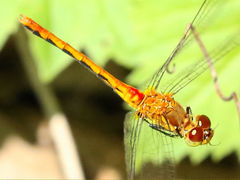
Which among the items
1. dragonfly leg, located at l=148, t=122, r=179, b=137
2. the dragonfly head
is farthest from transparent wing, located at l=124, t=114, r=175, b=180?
the dragonfly head

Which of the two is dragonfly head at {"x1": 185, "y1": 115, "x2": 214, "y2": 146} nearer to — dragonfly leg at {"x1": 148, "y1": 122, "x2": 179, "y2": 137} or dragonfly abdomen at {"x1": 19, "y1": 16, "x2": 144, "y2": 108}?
dragonfly leg at {"x1": 148, "y1": 122, "x2": 179, "y2": 137}

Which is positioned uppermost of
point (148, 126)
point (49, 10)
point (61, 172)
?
point (49, 10)

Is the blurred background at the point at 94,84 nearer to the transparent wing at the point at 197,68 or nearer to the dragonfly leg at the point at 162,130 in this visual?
the transparent wing at the point at 197,68

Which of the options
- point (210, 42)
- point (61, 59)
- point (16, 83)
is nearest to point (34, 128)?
point (16, 83)

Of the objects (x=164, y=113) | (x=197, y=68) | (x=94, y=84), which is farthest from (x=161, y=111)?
(x=94, y=84)

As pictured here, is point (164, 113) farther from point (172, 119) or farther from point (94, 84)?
point (94, 84)

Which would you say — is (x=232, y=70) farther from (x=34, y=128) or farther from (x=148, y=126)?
(x=34, y=128)
